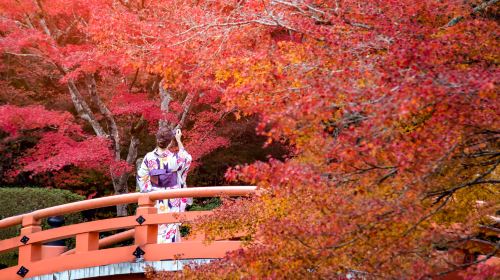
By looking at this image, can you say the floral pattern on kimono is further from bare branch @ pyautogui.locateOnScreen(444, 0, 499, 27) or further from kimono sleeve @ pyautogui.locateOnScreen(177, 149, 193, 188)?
bare branch @ pyautogui.locateOnScreen(444, 0, 499, 27)

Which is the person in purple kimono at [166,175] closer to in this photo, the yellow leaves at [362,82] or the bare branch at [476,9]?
the bare branch at [476,9]

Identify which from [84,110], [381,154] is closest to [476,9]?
[381,154]

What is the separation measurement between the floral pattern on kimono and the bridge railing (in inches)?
Result: 32.2

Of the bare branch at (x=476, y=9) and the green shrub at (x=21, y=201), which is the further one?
the green shrub at (x=21, y=201)

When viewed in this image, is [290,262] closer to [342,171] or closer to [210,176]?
[342,171]

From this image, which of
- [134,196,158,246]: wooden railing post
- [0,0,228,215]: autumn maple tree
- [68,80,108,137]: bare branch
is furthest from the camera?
[68,80,108,137]: bare branch

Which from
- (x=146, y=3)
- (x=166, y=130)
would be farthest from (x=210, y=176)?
(x=166, y=130)

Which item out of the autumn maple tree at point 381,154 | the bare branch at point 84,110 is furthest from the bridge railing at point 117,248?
the bare branch at point 84,110

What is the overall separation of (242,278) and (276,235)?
64cm

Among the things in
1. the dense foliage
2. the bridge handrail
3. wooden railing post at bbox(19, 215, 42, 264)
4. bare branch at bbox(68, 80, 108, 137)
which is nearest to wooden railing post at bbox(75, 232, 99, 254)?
the bridge handrail

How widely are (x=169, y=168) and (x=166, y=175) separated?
11cm

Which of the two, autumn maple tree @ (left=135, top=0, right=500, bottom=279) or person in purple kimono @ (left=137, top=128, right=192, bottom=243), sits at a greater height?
autumn maple tree @ (left=135, top=0, right=500, bottom=279)

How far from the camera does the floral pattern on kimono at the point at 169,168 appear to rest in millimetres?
9789

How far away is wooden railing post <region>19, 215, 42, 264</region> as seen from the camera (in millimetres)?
9344
